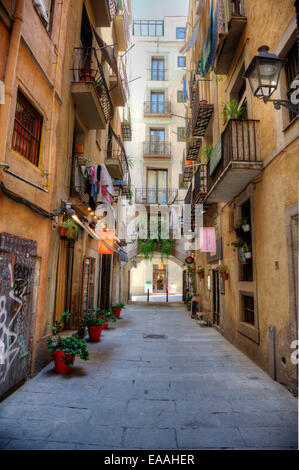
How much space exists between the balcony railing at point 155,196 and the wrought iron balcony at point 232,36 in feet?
48.1

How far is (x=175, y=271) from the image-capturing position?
1214 inches

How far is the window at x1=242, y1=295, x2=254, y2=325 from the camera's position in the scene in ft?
27.7

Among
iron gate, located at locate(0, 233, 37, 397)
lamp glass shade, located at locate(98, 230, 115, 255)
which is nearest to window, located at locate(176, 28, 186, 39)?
lamp glass shade, located at locate(98, 230, 115, 255)

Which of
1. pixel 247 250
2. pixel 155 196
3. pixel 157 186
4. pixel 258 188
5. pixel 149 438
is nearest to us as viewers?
pixel 149 438

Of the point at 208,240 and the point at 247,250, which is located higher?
the point at 208,240

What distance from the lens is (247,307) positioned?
868 centimetres

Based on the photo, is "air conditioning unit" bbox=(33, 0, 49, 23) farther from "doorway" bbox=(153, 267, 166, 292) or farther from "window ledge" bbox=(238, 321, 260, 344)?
"doorway" bbox=(153, 267, 166, 292)

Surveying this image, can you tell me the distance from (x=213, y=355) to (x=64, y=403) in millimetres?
4623

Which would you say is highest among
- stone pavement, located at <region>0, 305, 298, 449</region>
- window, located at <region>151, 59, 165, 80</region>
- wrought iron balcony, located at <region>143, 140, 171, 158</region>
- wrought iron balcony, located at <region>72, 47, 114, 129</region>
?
window, located at <region>151, 59, 165, 80</region>

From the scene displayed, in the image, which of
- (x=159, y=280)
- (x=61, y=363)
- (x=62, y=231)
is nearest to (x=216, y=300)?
(x=62, y=231)

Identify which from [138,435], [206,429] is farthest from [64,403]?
[206,429]

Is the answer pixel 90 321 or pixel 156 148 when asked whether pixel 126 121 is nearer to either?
pixel 156 148

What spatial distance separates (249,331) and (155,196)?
17766 mm

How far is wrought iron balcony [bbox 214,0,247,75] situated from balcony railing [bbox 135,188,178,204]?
48.1 feet
